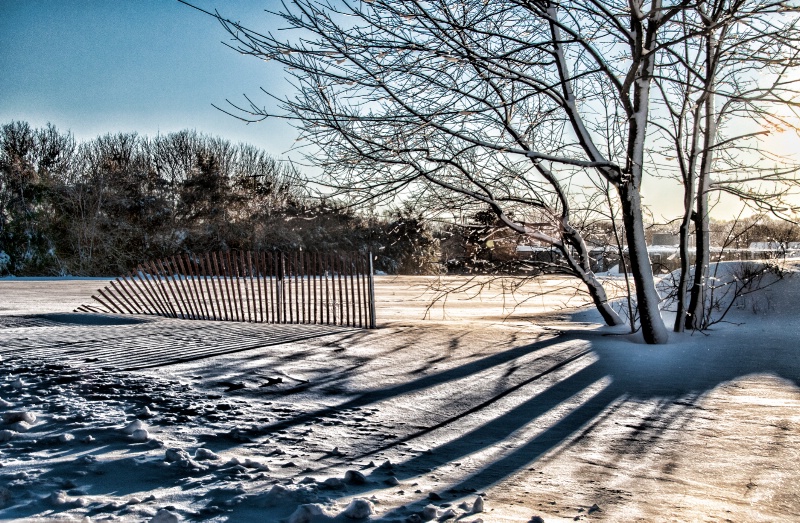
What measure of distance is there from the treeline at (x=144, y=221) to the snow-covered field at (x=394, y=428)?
19202 mm

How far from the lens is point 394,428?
4.58 m

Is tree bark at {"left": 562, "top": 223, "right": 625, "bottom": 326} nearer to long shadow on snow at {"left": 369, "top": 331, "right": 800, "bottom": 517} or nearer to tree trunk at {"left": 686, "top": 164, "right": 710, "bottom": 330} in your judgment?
long shadow on snow at {"left": 369, "top": 331, "right": 800, "bottom": 517}

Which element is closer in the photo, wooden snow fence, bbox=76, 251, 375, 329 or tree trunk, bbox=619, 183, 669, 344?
tree trunk, bbox=619, 183, 669, 344

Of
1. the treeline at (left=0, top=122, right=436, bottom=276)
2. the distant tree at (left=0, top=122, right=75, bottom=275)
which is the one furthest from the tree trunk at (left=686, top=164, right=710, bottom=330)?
the distant tree at (left=0, top=122, right=75, bottom=275)

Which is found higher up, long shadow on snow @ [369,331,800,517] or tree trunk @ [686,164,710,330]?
tree trunk @ [686,164,710,330]

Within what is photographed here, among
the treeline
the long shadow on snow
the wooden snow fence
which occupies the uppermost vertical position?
the treeline

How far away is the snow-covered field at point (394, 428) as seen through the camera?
2.95 m

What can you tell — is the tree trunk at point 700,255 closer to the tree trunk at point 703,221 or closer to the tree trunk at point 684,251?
the tree trunk at point 703,221

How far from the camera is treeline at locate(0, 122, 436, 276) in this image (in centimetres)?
2812

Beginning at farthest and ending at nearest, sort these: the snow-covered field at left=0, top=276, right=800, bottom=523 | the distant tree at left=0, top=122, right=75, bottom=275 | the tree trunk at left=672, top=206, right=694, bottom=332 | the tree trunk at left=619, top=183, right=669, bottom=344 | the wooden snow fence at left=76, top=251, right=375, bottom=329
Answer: the distant tree at left=0, top=122, right=75, bottom=275, the wooden snow fence at left=76, top=251, right=375, bottom=329, the tree trunk at left=672, top=206, right=694, bottom=332, the tree trunk at left=619, top=183, right=669, bottom=344, the snow-covered field at left=0, top=276, right=800, bottom=523

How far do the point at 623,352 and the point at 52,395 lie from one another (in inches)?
255

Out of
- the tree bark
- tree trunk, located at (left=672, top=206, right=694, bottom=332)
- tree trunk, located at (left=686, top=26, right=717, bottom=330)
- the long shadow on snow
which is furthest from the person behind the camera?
the tree bark

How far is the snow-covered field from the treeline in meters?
19.2

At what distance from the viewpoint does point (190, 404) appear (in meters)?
4.82
